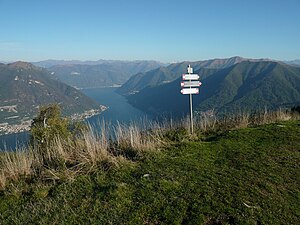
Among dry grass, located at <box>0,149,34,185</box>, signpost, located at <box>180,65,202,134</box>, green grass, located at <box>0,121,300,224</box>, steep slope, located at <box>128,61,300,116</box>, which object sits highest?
signpost, located at <box>180,65,202,134</box>

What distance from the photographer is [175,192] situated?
5.62 metres

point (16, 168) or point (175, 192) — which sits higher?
point (16, 168)

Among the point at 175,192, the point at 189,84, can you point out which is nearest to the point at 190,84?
the point at 189,84

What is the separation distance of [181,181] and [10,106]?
176 metres

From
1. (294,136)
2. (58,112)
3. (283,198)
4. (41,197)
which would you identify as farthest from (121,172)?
(58,112)

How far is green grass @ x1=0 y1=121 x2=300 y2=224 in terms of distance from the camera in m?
4.90

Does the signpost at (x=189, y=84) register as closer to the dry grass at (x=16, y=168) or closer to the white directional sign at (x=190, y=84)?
the white directional sign at (x=190, y=84)

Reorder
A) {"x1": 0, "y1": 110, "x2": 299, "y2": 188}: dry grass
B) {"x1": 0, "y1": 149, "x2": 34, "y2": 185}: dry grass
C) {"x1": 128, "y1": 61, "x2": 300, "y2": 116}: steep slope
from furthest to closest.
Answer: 1. {"x1": 128, "y1": 61, "x2": 300, "y2": 116}: steep slope
2. {"x1": 0, "y1": 110, "x2": 299, "y2": 188}: dry grass
3. {"x1": 0, "y1": 149, "x2": 34, "y2": 185}: dry grass

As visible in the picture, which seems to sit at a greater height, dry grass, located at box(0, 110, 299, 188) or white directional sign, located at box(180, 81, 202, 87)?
white directional sign, located at box(180, 81, 202, 87)

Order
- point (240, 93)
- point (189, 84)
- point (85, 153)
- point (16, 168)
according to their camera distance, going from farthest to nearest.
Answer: point (240, 93) → point (189, 84) → point (85, 153) → point (16, 168)

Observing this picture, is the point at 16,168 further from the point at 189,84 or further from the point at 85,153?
the point at 189,84

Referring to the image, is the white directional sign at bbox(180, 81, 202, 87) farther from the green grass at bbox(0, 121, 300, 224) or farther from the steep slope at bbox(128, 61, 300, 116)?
the steep slope at bbox(128, 61, 300, 116)

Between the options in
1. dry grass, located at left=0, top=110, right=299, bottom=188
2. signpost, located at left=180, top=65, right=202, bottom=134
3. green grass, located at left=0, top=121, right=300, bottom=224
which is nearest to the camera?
green grass, located at left=0, top=121, right=300, bottom=224

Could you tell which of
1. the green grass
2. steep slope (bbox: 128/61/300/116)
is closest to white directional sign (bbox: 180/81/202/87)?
the green grass
